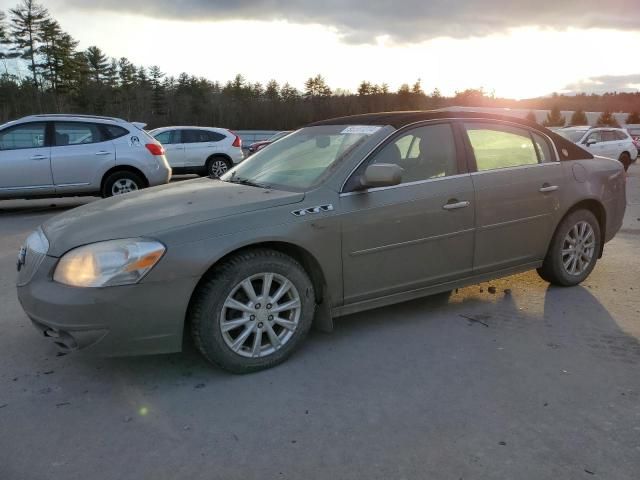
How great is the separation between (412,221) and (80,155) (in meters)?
7.49

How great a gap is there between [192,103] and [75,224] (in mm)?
76431

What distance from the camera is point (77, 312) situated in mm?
2861

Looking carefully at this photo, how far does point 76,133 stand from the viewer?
941cm

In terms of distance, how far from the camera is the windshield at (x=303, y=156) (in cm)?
377

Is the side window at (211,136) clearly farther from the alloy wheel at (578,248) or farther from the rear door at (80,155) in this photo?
the alloy wheel at (578,248)

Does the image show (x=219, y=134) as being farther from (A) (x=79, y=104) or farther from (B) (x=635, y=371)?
(A) (x=79, y=104)

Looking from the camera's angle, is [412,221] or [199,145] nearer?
[412,221]

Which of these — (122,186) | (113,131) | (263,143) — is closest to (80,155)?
(113,131)

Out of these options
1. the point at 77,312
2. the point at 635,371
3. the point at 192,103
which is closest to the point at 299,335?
the point at 77,312

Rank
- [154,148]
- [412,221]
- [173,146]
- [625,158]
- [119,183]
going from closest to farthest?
[412,221] → [119,183] → [154,148] → [173,146] → [625,158]

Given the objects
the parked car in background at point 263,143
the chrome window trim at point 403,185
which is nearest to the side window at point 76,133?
the parked car in background at point 263,143

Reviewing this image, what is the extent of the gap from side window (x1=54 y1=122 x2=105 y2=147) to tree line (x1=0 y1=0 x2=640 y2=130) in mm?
47447

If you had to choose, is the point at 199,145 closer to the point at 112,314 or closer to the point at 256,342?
the point at 256,342

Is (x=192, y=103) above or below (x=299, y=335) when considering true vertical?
above
